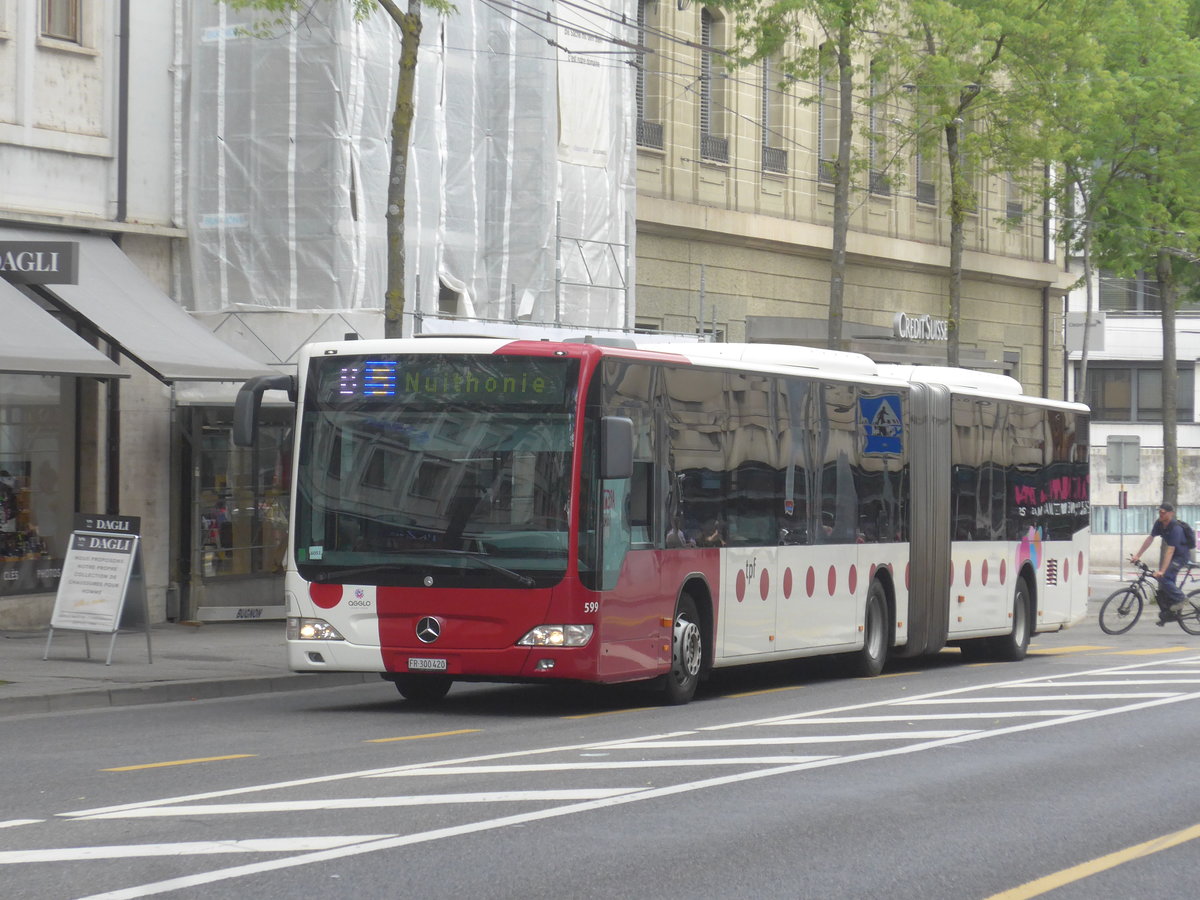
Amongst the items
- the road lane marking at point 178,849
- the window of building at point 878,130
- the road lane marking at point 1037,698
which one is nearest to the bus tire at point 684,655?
the road lane marking at point 1037,698

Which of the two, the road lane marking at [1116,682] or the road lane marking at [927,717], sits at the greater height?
the road lane marking at [927,717]

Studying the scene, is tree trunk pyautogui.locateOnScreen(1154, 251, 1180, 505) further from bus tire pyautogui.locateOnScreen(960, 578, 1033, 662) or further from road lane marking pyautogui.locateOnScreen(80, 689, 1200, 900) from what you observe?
road lane marking pyautogui.locateOnScreen(80, 689, 1200, 900)

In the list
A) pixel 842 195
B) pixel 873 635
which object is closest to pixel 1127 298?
pixel 842 195

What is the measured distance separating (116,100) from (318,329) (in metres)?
3.61

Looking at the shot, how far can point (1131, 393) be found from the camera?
69.9 metres

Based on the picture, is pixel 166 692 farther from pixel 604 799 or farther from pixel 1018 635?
pixel 1018 635

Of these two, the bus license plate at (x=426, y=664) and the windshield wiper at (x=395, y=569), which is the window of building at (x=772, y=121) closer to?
the windshield wiper at (x=395, y=569)

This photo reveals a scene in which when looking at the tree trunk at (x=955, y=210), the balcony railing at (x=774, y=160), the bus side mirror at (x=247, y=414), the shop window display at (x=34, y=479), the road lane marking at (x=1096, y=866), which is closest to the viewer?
the road lane marking at (x=1096, y=866)

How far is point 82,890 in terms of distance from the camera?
747 centimetres

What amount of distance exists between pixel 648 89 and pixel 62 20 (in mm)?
11642

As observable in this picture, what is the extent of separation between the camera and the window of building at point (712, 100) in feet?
110

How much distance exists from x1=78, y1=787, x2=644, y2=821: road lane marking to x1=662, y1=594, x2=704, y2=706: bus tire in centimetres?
547

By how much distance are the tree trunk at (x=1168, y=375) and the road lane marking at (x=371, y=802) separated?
30045 millimetres

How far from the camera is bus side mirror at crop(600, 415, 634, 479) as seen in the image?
14586mm
